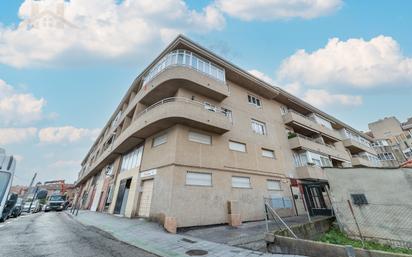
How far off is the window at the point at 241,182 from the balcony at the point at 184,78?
683 cm

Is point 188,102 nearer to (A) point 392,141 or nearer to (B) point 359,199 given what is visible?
(B) point 359,199

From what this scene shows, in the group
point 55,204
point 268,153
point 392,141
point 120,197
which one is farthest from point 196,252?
point 392,141

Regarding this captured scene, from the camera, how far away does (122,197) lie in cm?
1623

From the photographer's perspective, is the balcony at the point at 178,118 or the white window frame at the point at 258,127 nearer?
the balcony at the point at 178,118

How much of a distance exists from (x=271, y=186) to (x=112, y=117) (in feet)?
81.4

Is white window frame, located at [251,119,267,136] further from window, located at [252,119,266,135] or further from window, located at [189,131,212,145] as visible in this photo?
window, located at [189,131,212,145]

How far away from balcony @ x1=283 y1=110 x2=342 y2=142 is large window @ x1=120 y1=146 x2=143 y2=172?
1652 centimetres

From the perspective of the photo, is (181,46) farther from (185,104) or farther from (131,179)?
(131,179)

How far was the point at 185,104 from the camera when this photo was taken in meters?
12.5

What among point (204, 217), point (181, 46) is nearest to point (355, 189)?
point (204, 217)

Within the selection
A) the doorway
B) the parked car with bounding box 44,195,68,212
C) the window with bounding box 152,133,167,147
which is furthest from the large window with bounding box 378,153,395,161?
the parked car with bounding box 44,195,68,212

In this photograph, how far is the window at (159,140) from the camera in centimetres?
1372

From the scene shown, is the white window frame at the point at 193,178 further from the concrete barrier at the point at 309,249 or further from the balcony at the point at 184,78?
the balcony at the point at 184,78

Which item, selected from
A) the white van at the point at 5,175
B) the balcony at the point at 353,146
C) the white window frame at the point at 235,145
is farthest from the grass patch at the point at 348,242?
the balcony at the point at 353,146
